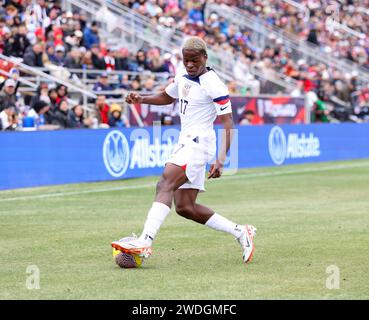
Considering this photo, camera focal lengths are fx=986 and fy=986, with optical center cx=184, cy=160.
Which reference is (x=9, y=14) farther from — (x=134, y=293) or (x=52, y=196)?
(x=134, y=293)

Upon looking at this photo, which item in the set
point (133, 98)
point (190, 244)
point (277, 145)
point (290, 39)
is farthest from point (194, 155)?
point (290, 39)

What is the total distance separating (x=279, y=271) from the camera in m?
9.37

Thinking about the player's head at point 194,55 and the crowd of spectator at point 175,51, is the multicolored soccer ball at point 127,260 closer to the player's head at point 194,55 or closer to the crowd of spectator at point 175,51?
the player's head at point 194,55

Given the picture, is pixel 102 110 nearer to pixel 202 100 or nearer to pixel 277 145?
pixel 277 145

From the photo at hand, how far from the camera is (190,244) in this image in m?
11.5

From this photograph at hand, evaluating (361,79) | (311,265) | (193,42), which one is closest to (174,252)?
(311,265)

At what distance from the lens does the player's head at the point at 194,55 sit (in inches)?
377

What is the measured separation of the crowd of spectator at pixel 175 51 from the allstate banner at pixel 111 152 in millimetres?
1163

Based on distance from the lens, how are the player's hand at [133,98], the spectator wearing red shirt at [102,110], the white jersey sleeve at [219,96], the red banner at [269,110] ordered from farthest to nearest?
the red banner at [269,110]
the spectator wearing red shirt at [102,110]
the player's hand at [133,98]
the white jersey sleeve at [219,96]

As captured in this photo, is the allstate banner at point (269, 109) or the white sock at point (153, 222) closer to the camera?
the white sock at point (153, 222)

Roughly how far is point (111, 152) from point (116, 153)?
160 millimetres

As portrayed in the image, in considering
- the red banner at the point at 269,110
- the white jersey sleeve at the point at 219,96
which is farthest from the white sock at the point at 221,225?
the red banner at the point at 269,110

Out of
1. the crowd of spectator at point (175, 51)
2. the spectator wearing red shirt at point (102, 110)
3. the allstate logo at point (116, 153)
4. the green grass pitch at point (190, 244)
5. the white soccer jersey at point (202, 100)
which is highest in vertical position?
the crowd of spectator at point (175, 51)
